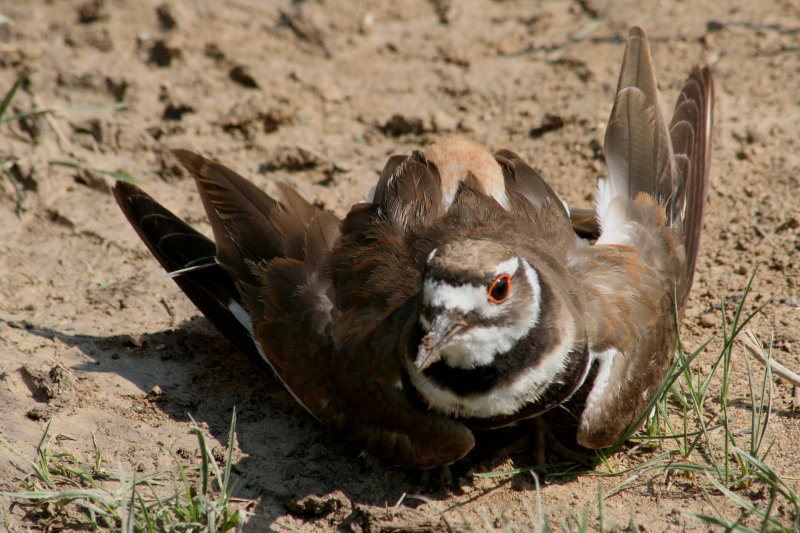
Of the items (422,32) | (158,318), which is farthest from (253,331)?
(422,32)

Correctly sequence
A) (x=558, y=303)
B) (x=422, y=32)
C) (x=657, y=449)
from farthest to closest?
(x=422, y=32)
(x=657, y=449)
(x=558, y=303)

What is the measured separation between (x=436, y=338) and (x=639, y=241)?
5.04 feet

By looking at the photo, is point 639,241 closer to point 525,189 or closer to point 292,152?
point 525,189

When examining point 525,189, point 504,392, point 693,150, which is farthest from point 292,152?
point 504,392

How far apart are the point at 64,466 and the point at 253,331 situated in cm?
113

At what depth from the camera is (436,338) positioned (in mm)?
3590

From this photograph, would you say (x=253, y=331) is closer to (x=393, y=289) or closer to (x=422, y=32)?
(x=393, y=289)

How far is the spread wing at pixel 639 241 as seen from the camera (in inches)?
161

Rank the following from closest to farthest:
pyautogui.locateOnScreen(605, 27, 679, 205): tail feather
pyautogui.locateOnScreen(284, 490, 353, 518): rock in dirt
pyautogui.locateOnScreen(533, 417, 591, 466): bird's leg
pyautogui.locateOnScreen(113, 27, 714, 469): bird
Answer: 1. pyautogui.locateOnScreen(113, 27, 714, 469): bird
2. pyautogui.locateOnScreen(284, 490, 353, 518): rock in dirt
3. pyautogui.locateOnScreen(533, 417, 591, 466): bird's leg
4. pyautogui.locateOnScreen(605, 27, 679, 205): tail feather

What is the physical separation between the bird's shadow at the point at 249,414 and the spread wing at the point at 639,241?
0.69 m

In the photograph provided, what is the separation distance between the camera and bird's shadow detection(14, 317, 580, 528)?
416 cm

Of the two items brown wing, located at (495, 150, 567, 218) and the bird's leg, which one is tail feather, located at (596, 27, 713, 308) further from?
the bird's leg

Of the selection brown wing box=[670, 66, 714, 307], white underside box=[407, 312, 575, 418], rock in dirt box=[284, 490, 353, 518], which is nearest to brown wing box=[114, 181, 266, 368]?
rock in dirt box=[284, 490, 353, 518]

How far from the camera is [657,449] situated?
4.29m
